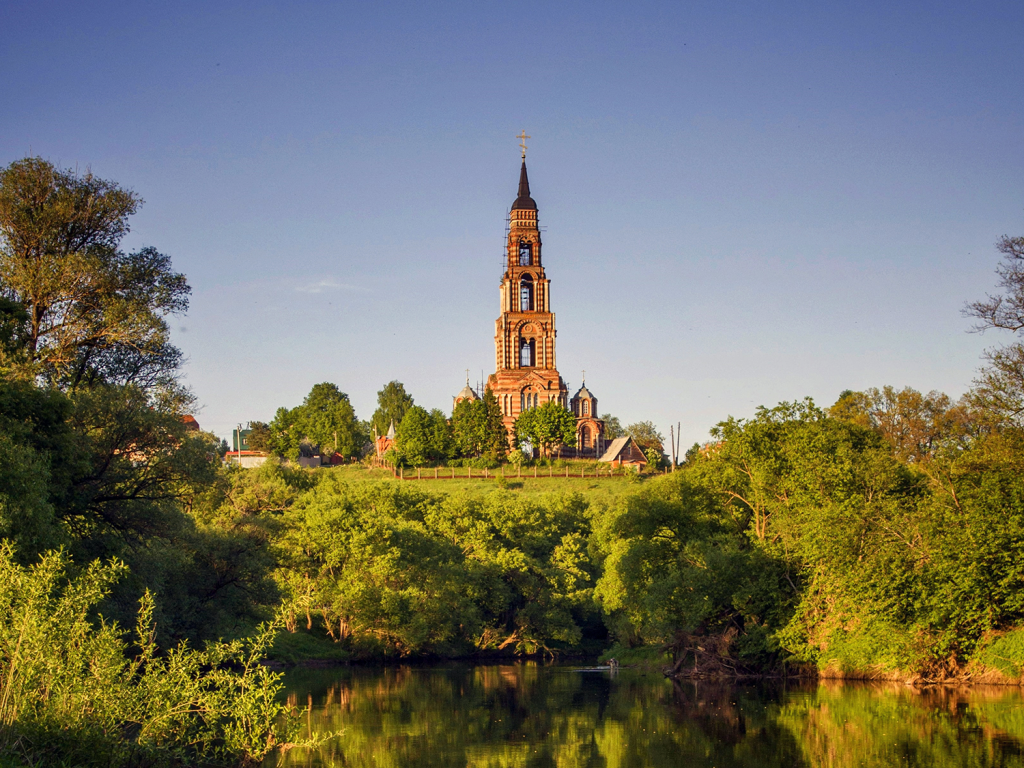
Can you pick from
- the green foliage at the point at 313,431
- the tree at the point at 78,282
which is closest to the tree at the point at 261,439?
the green foliage at the point at 313,431

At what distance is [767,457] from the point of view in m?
46.1

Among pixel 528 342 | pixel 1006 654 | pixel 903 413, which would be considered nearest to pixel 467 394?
pixel 528 342

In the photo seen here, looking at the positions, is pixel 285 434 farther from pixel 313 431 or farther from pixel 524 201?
pixel 524 201

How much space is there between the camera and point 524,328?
13075cm

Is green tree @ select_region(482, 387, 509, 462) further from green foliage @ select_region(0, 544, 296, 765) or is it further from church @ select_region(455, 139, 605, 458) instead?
green foliage @ select_region(0, 544, 296, 765)

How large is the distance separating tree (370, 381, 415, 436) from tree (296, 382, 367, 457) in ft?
12.9

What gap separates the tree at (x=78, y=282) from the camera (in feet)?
104

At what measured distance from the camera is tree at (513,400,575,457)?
118m

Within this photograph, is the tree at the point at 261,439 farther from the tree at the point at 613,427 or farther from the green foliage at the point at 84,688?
the green foliage at the point at 84,688

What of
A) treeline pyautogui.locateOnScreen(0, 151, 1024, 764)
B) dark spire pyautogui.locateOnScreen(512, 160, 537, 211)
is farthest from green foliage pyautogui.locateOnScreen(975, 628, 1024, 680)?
dark spire pyautogui.locateOnScreen(512, 160, 537, 211)

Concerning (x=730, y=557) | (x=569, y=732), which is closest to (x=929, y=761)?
(x=569, y=732)

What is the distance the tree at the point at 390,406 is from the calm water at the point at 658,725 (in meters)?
109

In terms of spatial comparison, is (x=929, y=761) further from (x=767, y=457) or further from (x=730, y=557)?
(x=767, y=457)

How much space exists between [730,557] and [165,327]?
75.7 feet
